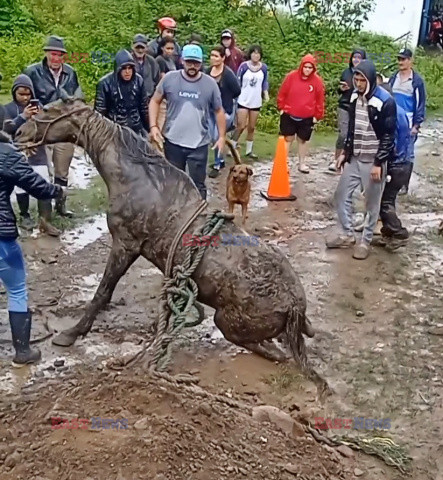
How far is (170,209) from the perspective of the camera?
223 inches

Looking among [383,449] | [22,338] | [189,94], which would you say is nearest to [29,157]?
[189,94]

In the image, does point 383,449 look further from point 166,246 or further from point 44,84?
point 44,84

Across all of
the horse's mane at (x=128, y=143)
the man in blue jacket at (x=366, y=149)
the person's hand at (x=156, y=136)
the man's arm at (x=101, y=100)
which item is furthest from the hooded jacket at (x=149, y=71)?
the horse's mane at (x=128, y=143)

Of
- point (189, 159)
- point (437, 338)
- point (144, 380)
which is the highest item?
point (189, 159)

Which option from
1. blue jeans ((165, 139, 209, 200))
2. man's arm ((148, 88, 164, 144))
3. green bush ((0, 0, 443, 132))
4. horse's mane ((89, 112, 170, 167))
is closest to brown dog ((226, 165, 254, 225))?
blue jeans ((165, 139, 209, 200))

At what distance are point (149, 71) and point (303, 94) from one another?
227 cm

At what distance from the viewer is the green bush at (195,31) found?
16.0 meters

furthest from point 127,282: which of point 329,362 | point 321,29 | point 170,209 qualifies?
point 321,29

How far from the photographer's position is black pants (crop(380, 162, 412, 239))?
8.41 meters

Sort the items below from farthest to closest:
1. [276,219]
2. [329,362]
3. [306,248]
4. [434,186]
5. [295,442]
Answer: [434,186], [276,219], [306,248], [329,362], [295,442]

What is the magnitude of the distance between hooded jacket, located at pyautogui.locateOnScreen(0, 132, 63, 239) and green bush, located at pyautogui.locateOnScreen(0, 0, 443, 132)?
1010 centimetres

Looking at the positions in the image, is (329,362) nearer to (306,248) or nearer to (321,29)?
(306,248)

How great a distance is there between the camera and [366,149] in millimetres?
7848

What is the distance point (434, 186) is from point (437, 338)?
503cm
